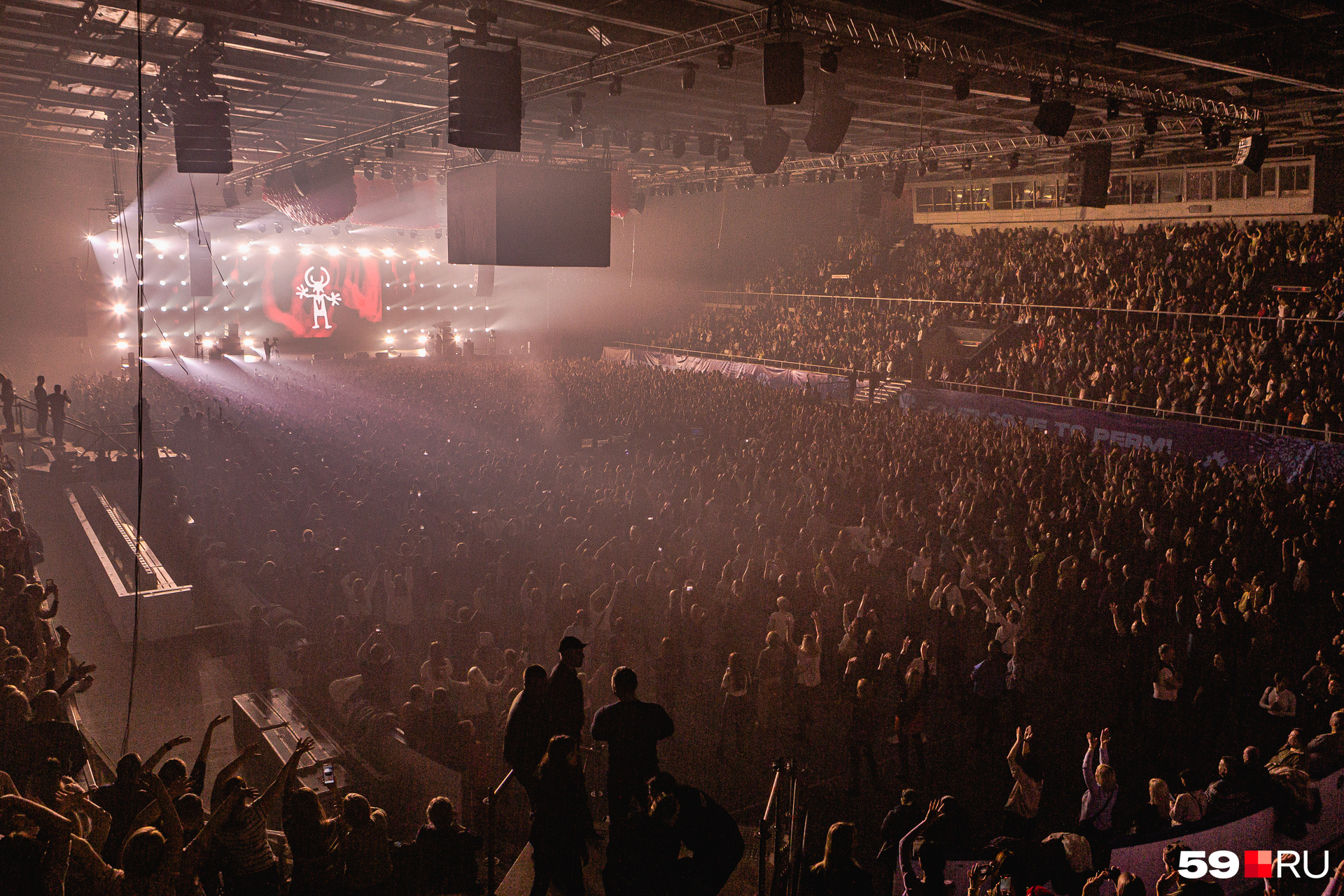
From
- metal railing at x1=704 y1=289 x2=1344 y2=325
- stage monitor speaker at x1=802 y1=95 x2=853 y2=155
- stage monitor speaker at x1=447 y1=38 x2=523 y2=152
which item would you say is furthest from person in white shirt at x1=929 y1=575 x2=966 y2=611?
metal railing at x1=704 y1=289 x2=1344 y2=325

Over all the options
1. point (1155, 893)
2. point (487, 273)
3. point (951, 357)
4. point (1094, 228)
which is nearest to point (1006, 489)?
point (1155, 893)

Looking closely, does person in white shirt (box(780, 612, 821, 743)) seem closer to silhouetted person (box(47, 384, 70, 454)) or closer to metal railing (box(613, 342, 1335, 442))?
metal railing (box(613, 342, 1335, 442))

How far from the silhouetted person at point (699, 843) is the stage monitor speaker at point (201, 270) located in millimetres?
22985

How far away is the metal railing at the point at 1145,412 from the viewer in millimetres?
14695

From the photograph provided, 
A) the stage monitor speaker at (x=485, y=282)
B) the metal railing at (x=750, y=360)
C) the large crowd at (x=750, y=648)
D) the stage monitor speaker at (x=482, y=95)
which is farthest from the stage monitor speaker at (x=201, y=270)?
the stage monitor speaker at (x=482, y=95)

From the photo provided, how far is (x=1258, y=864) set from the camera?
527 cm

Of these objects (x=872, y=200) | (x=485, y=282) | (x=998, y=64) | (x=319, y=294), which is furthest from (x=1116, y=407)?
(x=319, y=294)

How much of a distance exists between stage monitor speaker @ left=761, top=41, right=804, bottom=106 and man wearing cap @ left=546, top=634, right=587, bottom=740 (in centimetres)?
598

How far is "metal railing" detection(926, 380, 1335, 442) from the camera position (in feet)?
48.2

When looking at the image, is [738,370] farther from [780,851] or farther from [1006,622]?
[780,851]

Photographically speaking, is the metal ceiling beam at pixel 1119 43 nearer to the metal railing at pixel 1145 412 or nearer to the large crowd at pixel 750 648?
the large crowd at pixel 750 648

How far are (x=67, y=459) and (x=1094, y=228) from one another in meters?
24.1

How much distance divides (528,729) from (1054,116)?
10.1 metres

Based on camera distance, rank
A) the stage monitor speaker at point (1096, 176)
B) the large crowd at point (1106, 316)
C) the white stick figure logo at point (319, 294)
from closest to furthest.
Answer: the stage monitor speaker at point (1096, 176)
the large crowd at point (1106, 316)
the white stick figure logo at point (319, 294)
